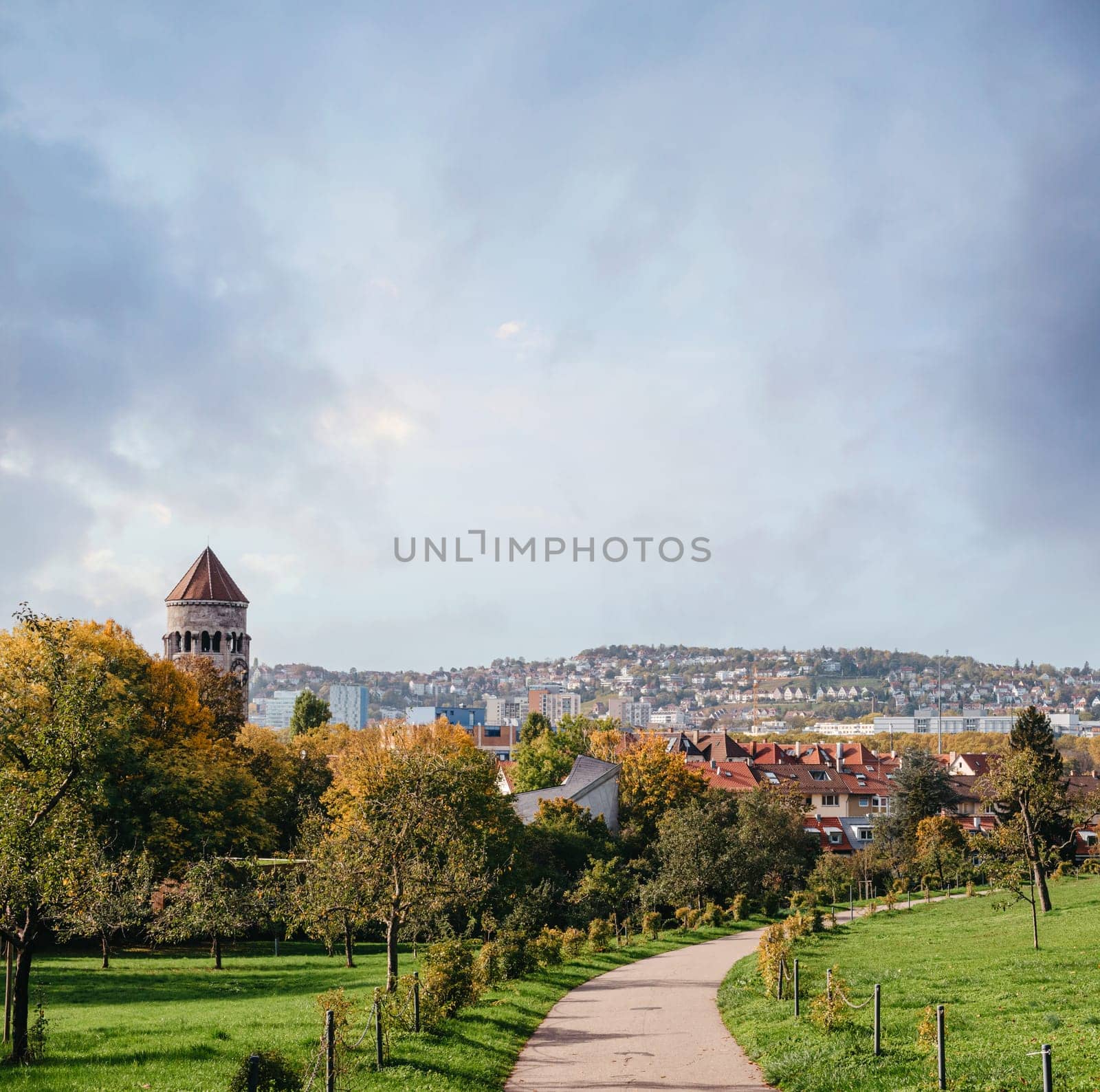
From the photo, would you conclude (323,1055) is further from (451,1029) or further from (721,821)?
(721,821)

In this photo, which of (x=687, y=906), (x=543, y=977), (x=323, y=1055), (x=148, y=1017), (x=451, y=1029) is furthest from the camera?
(x=687, y=906)

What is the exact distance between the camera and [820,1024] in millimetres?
17188

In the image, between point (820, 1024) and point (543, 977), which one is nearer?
point (820, 1024)

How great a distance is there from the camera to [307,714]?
96.3m

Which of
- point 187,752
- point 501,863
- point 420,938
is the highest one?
point 187,752

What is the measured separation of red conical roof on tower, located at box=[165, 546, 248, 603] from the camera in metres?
88.7

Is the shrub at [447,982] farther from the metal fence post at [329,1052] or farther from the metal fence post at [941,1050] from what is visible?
the metal fence post at [941,1050]

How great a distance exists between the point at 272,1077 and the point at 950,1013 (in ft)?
37.6

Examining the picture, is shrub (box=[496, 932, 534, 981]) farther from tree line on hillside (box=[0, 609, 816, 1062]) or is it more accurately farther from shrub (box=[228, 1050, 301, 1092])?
shrub (box=[228, 1050, 301, 1092])

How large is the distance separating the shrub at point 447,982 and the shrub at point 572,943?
1201 cm

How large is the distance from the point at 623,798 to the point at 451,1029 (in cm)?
4539

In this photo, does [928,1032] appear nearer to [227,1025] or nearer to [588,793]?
[227,1025]

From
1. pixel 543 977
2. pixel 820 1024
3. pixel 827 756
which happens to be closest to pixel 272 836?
pixel 543 977

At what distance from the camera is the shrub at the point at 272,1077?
12.9 m
